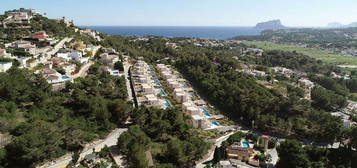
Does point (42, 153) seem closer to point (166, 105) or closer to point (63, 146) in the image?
point (63, 146)

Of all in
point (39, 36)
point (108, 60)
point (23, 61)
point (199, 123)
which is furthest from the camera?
point (108, 60)

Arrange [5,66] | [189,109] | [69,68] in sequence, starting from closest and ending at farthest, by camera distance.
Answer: [5,66] < [189,109] < [69,68]

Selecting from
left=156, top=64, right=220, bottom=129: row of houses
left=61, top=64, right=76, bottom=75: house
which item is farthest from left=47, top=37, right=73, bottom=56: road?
left=156, top=64, right=220, bottom=129: row of houses

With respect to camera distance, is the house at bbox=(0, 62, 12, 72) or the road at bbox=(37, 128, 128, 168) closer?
the road at bbox=(37, 128, 128, 168)

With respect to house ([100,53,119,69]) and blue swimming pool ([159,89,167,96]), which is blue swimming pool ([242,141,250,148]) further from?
house ([100,53,119,69])

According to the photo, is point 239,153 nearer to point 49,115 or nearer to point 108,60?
point 49,115

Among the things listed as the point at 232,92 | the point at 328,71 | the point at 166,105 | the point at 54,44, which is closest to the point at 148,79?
the point at 166,105

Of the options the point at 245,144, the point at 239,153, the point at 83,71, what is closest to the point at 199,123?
the point at 245,144

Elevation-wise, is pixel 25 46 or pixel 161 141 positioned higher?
pixel 25 46
